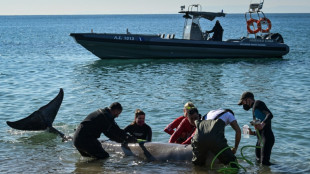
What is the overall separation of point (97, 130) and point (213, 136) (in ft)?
7.61

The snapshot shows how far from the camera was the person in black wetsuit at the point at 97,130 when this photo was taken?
8766mm

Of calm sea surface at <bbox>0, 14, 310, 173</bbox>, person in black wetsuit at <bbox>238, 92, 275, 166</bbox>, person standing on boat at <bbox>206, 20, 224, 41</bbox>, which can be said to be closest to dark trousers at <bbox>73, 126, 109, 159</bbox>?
calm sea surface at <bbox>0, 14, 310, 173</bbox>

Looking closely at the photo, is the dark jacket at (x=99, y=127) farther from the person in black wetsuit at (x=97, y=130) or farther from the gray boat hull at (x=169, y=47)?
the gray boat hull at (x=169, y=47)

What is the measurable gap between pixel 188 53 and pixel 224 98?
10728 mm

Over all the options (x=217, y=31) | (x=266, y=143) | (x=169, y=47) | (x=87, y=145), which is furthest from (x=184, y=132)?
(x=169, y=47)

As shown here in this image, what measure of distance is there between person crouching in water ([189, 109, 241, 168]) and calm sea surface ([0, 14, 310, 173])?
A: 0.60 metres

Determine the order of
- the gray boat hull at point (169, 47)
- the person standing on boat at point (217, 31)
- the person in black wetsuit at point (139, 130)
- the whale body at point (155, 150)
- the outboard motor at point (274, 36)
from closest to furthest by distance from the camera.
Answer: the whale body at point (155, 150)
the person in black wetsuit at point (139, 130)
the person standing on boat at point (217, 31)
the gray boat hull at point (169, 47)
the outboard motor at point (274, 36)

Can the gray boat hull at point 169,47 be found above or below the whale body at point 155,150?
above

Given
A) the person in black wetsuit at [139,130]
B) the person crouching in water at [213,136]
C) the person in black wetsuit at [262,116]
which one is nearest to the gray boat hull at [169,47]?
the person in black wetsuit at [139,130]

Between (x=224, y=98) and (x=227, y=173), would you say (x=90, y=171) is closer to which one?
(x=227, y=173)

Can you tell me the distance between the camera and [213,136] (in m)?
8.05

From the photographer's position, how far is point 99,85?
2181 cm

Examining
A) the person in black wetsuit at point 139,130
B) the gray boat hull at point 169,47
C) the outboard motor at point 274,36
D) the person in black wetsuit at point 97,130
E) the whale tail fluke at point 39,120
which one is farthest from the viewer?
the outboard motor at point 274,36

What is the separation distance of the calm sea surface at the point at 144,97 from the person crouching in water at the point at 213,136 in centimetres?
60
